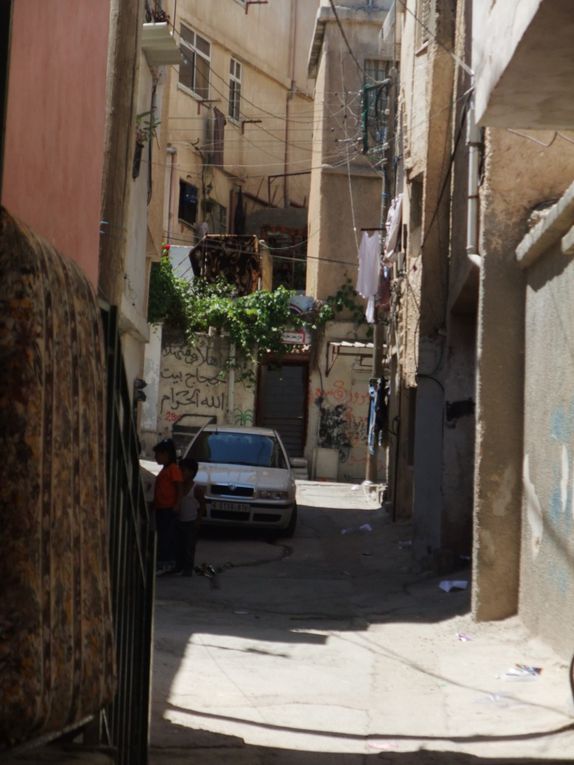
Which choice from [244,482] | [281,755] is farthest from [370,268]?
[281,755]

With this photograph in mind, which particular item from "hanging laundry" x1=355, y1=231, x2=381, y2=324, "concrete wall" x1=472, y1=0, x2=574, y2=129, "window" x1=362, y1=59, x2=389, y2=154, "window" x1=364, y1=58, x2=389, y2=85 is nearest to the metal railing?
"concrete wall" x1=472, y1=0, x2=574, y2=129

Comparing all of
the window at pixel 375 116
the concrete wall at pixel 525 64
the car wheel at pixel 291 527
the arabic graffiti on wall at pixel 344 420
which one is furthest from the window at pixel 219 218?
the concrete wall at pixel 525 64

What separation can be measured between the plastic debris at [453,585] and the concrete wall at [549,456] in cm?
243

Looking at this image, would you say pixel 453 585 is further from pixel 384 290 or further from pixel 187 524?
pixel 384 290

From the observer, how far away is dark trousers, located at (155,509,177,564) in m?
13.2

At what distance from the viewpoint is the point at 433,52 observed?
1573 cm

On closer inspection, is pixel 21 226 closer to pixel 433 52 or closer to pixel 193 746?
pixel 193 746

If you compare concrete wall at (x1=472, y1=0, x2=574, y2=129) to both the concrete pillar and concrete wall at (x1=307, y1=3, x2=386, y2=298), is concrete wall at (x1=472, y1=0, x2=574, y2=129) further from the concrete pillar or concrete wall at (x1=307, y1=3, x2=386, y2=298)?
concrete wall at (x1=307, y1=3, x2=386, y2=298)

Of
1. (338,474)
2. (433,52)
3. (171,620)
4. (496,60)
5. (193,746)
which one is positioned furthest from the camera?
(338,474)

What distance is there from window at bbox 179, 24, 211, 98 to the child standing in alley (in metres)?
23.5

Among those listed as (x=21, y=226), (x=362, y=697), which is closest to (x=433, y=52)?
(x=362, y=697)

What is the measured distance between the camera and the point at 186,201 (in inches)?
1379

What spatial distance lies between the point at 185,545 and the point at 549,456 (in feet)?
18.0

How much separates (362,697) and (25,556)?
5.59 m
